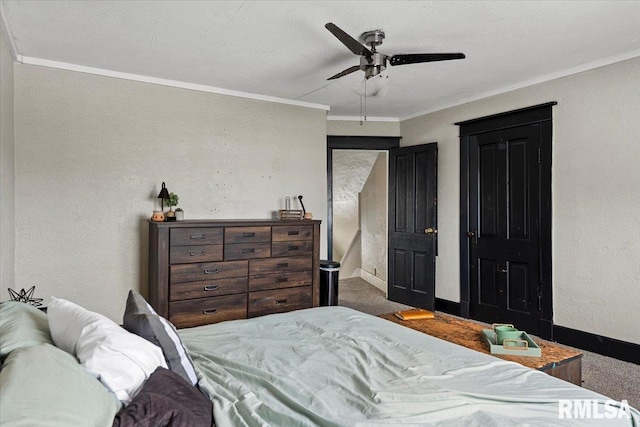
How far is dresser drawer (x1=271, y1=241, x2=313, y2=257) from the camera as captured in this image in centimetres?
390

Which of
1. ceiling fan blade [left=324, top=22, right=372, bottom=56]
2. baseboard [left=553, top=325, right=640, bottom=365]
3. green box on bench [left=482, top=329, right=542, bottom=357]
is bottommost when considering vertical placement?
baseboard [left=553, top=325, right=640, bottom=365]

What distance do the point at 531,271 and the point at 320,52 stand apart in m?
2.86

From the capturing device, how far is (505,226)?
162 inches

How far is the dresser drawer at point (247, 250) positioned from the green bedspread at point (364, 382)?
1.65m

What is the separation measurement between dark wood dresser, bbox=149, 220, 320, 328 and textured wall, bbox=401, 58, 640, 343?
234cm

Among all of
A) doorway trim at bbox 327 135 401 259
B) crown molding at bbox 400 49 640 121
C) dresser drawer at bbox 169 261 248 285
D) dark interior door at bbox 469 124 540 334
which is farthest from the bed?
doorway trim at bbox 327 135 401 259

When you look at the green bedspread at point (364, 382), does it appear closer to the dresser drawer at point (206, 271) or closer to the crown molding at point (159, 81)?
the dresser drawer at point (206, 271)

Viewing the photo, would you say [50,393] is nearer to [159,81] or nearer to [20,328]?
[20,328]

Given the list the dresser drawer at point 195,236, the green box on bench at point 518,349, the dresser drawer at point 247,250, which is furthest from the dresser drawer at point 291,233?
the green box on bench at point 518,349

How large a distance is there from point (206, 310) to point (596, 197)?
3.53 meters

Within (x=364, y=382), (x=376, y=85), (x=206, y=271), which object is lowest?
(x=364, y=382)

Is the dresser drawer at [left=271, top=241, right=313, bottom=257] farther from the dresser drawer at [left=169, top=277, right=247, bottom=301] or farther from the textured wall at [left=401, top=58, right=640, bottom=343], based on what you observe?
the textured wall at [left=401, top=58, right=640, bottom=343]

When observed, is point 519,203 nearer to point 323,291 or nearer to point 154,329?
point 323,291

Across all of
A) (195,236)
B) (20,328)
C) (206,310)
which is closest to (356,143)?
(195,236)
